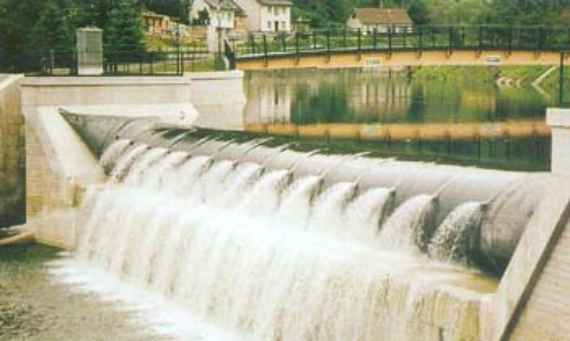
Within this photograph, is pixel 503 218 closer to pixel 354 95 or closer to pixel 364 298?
pixel 364 298

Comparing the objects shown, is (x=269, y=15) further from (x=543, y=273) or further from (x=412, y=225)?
(x=543, y=273)

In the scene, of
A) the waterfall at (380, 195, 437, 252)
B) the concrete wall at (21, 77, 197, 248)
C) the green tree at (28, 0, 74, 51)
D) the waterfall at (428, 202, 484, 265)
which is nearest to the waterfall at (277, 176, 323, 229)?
the waterfall at (380, 195, 437, 252)

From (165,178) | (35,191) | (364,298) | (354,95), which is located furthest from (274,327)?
(354,95)

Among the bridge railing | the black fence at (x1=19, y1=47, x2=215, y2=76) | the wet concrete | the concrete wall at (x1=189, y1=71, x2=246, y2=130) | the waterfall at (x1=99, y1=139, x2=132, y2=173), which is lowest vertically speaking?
the wet concrete

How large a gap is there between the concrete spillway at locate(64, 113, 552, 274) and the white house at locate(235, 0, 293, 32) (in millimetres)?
83543

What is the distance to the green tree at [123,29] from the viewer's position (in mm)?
40812

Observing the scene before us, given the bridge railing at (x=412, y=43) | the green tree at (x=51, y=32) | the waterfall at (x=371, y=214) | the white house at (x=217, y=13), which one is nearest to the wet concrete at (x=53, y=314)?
the waterfall at (x=371, y=214)

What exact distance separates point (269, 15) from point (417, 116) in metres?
66.1

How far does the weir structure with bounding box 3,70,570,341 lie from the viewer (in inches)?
423

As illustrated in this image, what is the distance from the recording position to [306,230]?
15602mm

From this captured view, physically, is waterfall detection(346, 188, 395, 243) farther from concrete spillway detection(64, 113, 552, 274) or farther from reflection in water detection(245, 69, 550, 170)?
reflection in water detection(245, 69, 550, 170)

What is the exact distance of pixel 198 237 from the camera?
17469 millimetres

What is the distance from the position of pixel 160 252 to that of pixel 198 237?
1359 mm

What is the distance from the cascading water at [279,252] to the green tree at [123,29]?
19.7 metres
